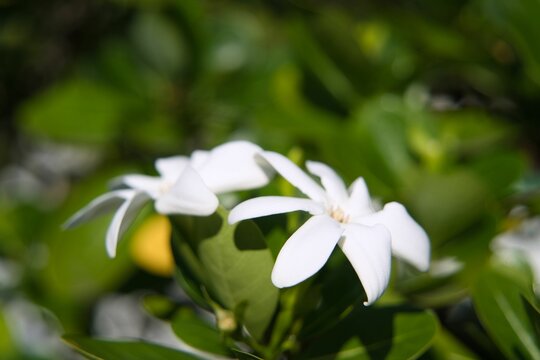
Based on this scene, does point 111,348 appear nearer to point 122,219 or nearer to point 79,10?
point 122,219

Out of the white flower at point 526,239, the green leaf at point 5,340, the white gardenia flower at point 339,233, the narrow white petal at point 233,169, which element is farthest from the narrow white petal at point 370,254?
the green leaf at point 5,340

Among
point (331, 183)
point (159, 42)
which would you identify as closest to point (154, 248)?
point (159, 42)

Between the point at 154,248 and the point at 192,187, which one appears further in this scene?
the point at 154,248

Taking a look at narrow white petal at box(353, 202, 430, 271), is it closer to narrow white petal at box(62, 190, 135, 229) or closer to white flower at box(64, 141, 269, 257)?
white flower at box(64, 141, 269, 257)

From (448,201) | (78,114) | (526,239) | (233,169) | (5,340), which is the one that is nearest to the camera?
(233,169)

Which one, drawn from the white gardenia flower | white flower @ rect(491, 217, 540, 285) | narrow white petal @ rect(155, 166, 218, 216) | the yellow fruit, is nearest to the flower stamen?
the white gardenia flower

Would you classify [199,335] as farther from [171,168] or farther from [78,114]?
[78,114]

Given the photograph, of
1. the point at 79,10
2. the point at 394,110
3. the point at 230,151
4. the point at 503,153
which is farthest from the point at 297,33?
the point at 79,10
